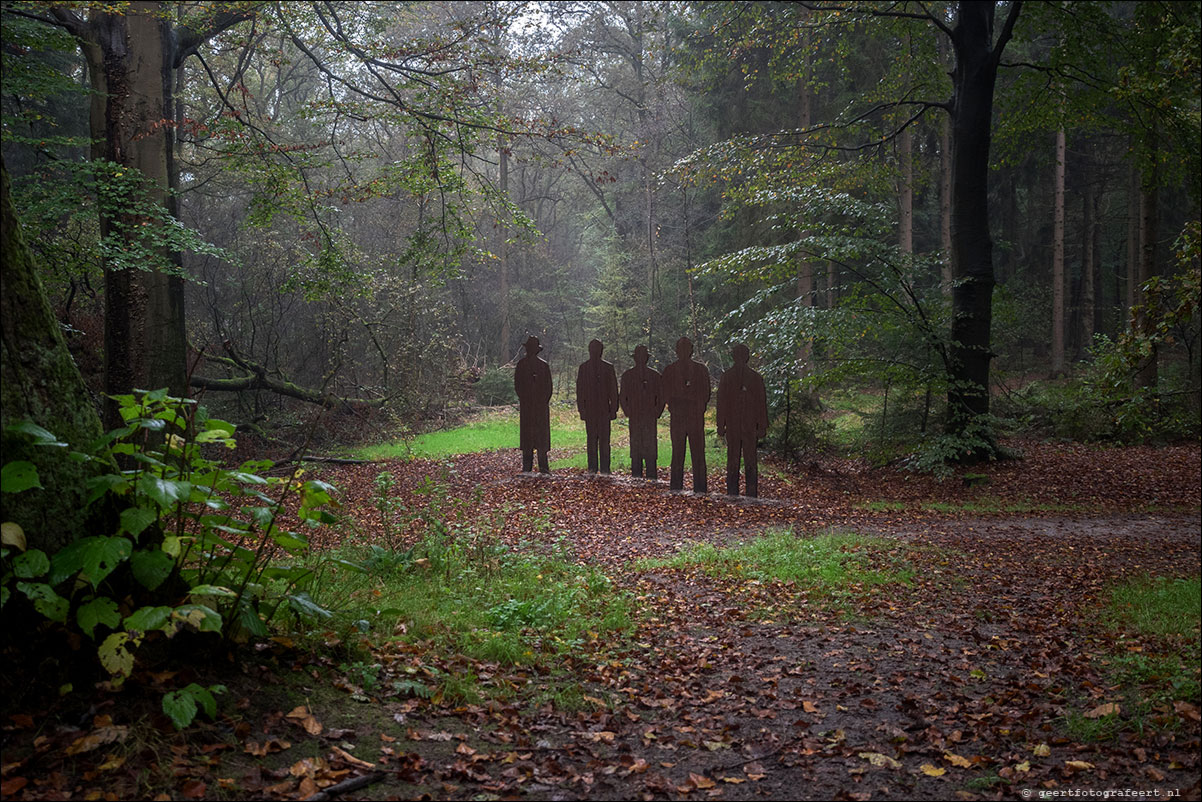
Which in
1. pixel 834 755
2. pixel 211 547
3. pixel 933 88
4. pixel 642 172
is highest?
pixel 642 172

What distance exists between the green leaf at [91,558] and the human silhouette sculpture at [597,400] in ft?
31.5

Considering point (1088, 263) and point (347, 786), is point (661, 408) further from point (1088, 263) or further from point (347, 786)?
point (1088, 263)

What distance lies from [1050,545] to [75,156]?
23.0 metres

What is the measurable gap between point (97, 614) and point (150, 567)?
9.9 inches

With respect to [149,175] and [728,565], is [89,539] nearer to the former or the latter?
[728,565]

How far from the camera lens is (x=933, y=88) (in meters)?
14.5

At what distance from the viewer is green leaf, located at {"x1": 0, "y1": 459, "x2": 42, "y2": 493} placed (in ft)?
8.34

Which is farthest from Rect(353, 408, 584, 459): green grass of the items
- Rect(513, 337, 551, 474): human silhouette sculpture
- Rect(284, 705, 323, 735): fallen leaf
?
Rect(284, 705, 323, 735): fallen leaf

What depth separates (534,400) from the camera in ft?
41.8

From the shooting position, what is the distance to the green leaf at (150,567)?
9.42 ft

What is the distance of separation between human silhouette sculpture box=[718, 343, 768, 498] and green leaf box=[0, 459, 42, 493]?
8957 mm

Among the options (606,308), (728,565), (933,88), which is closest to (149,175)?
(728,565)

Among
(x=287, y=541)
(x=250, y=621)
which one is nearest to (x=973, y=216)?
(x=287, y=541)

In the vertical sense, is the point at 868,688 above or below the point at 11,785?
below
